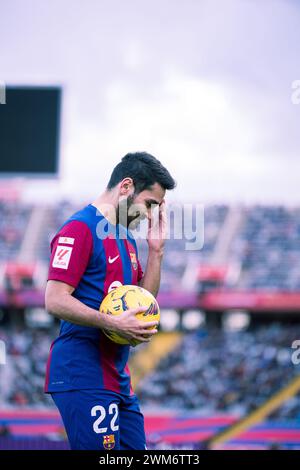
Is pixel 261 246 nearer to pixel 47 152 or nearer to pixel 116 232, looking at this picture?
pixel 47 152

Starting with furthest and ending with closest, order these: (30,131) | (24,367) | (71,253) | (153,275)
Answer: (24,367)
(30,131)
(153,275)
(71,253)

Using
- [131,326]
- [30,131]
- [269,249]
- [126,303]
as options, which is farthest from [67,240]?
[269,249]

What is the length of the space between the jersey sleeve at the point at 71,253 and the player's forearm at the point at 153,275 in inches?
21.7

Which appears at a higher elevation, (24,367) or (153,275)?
(153,275)

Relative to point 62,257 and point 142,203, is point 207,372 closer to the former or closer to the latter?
point 142,203

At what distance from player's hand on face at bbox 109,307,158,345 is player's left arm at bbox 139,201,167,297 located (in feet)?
1.75

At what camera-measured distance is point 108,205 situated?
3.75 metres

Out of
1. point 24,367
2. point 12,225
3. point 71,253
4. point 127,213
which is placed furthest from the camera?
point 12,225

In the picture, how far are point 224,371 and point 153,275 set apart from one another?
19.6 metres

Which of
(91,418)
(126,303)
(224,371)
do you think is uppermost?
(126,303)

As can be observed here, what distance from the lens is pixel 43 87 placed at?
2100 cm
